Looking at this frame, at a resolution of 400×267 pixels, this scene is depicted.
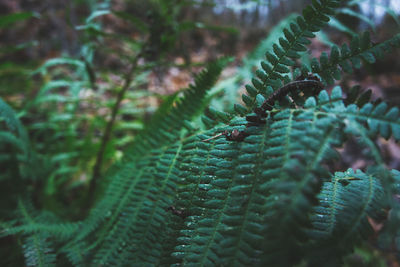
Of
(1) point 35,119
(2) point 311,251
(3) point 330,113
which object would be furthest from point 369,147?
(1) point 35,119

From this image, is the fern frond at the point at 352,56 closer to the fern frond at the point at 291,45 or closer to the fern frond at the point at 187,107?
the fern frond at the point at 291,45

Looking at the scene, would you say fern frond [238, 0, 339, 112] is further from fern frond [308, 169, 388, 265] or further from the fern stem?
the fern stem

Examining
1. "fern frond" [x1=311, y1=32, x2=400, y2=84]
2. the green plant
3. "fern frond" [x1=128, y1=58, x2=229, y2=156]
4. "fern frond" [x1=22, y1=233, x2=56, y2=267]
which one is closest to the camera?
the green plant

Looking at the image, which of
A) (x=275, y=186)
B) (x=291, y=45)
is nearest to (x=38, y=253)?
(x=275, y=186)

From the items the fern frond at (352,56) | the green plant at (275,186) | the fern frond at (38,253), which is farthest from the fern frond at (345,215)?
the fern frond at (38,253)

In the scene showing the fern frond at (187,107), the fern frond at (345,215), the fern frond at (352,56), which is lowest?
the fern frond at (345,215)

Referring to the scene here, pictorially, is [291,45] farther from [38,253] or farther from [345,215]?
[38,253]

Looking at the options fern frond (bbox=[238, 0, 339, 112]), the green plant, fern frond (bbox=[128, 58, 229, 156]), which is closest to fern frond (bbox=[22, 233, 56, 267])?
the green plant

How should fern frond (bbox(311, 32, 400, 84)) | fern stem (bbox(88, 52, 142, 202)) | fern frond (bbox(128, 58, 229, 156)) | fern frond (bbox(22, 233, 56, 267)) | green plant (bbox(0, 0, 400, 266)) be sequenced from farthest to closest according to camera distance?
fern stem (bbox(88, 52, 142, 202))
fern frond (bbox(128, 58, 229, 156))
fern frond (bbox(22, 233, 56, 267))
fern frond (bbox(311, 32, 400, 84))
green plant (bbox(0, 0, 400, 266))

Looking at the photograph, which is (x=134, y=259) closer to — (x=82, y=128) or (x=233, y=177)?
(x=233, y=177)

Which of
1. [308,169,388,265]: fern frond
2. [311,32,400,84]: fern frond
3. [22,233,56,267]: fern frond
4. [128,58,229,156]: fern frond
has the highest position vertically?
[128,58,229,156]: fern frond
